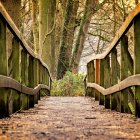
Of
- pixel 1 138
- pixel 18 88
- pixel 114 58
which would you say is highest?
pixel 114 58

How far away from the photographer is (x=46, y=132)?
3906 mm

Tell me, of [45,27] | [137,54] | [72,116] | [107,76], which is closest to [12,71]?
[72,116]

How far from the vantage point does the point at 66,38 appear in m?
20.7

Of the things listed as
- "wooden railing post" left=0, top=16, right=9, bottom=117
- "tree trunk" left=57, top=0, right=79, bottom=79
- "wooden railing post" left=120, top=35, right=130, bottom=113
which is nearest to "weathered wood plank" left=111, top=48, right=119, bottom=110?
"wooden railing post" left=120, top=35, right=130, bottom=113

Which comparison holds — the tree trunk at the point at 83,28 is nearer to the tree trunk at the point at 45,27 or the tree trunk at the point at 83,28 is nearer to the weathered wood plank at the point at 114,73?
the tree trunk at the point at 45,27

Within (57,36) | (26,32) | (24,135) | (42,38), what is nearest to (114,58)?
(24,135)

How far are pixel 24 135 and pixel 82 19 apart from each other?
1732 centimetres

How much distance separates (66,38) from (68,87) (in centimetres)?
315

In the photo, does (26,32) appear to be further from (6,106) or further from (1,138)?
(1,138)

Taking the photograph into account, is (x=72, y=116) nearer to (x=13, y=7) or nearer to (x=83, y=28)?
(x=13, y=7)

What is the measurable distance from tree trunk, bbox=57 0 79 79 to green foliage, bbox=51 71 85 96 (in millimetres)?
2234

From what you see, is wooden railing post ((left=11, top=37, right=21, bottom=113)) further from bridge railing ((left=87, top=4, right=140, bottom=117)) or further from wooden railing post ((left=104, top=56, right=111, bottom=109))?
wooden railing post ((left=104, top=56, right=111, bottom=109))

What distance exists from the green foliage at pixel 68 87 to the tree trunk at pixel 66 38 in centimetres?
223

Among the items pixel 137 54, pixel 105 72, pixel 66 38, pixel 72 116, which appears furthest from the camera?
pixel 66 38
